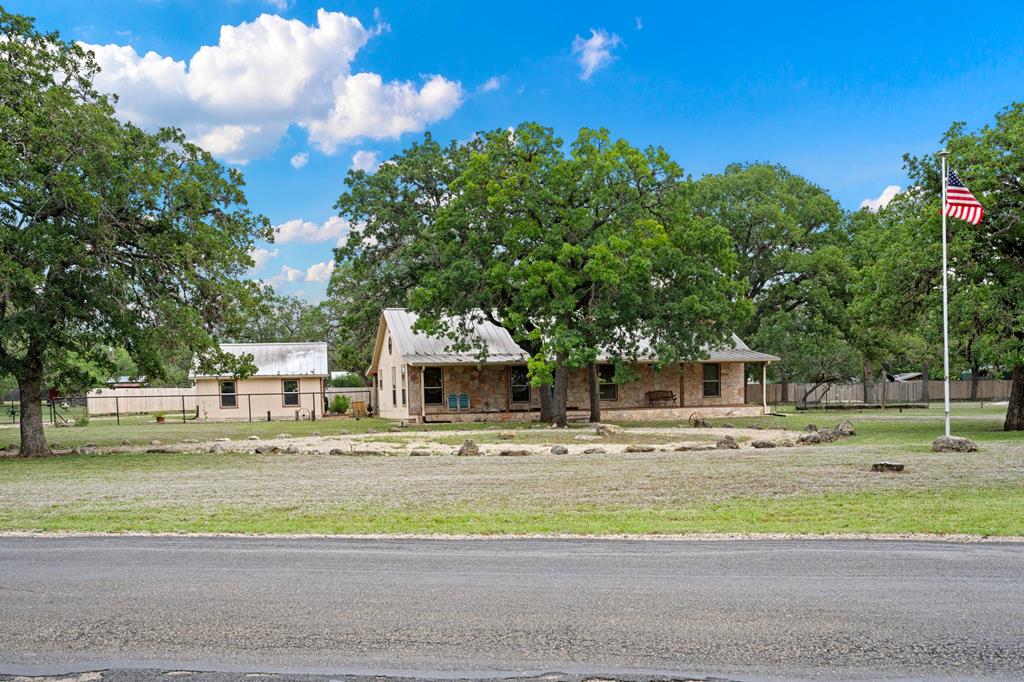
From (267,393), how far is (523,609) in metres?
38.3

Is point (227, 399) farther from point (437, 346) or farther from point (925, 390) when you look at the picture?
point (925, 390)

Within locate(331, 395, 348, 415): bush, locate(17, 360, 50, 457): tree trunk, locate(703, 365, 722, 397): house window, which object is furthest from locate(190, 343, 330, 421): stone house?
locate(17, 360, 50, 457): tree trunk

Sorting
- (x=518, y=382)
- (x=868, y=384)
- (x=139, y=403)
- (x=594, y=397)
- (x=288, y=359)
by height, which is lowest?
(x=139, y=403)

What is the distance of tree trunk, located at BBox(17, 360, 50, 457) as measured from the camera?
21.0 metres

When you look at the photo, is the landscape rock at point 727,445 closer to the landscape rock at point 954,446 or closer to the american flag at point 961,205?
the landscape rock at point 954,446

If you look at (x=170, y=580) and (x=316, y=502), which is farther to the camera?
(x=316, y=502)

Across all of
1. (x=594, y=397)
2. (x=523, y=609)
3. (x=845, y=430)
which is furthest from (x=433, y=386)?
(x=523, y=609)

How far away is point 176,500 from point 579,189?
19449 mm

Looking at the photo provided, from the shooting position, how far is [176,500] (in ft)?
41.4

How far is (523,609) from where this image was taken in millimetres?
6520

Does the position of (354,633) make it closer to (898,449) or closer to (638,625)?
(638,625)

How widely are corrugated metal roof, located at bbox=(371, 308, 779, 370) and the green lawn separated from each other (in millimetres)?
14440

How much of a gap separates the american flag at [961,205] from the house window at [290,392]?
3241 centimetres

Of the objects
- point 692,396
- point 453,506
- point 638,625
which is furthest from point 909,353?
point 638,625
